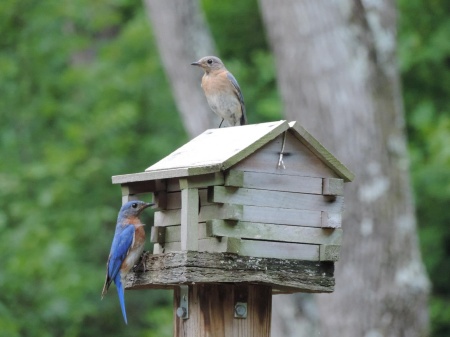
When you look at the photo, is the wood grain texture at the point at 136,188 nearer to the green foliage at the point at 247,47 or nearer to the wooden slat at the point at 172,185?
the wooden slat at the point at 172,185

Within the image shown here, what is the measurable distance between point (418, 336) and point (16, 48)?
291 inches

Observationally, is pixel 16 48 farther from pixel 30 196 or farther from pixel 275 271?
pixel 275 271

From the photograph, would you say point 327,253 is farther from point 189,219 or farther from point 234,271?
point 189,219

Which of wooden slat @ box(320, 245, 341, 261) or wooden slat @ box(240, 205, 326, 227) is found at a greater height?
wooden slat @ box(240, 205, 326, 227)

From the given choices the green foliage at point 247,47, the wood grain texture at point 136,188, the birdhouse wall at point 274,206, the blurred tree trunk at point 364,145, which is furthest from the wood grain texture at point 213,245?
the green foliage at point 247,47

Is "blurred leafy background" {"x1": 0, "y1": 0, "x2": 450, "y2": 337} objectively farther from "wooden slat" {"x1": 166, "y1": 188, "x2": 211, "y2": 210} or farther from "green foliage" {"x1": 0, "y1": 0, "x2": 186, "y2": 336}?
"wooden slat" {"x1": 166, "y1": 188, "x2": 211, "y2": 210}

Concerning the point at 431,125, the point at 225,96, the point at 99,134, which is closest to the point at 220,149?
the point at 225,96

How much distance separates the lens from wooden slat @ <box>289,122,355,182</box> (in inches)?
175

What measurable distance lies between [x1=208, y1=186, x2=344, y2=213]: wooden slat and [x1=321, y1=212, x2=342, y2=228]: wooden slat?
23mm

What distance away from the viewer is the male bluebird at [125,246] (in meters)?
4.70

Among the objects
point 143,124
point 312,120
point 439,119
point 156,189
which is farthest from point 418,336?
point 143,124

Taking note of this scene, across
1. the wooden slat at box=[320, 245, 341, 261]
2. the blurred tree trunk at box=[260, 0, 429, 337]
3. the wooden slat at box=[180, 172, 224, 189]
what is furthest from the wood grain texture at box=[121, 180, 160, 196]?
the blurred tree trunk at box=[260, 0, 429, 337]

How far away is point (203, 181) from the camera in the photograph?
4363 millimetres

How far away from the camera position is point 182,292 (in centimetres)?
457
